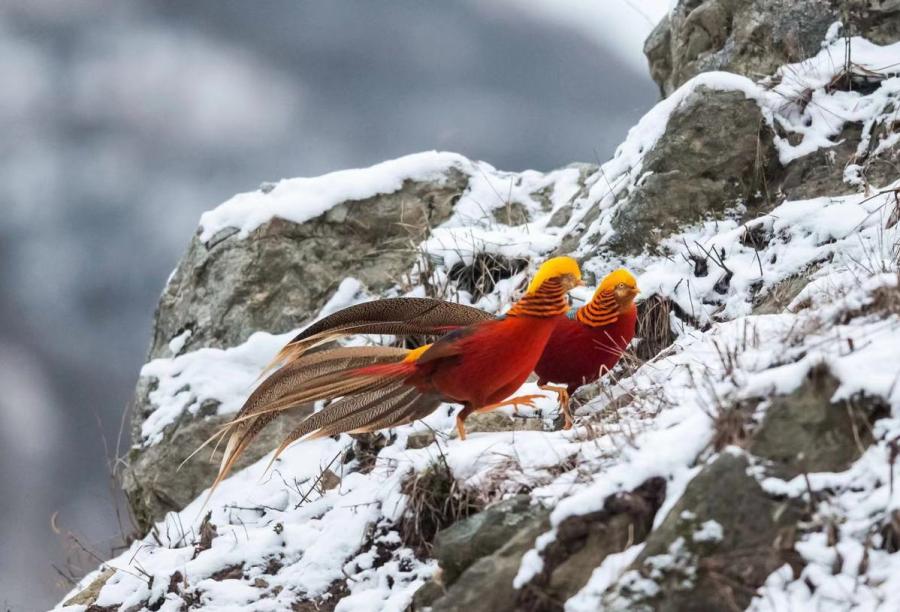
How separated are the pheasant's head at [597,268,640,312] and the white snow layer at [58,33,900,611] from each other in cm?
30

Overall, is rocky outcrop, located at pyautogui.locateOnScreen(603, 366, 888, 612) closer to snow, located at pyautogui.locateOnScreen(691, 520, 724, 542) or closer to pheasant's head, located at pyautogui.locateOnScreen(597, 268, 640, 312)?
snow, located at pyautogui.locateOnScreen(691, 520, 724, 542)

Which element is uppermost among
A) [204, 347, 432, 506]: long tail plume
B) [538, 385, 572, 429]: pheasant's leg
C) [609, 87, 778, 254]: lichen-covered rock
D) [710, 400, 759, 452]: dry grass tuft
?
[609, 87, 778, 254]: lichen-covered rock

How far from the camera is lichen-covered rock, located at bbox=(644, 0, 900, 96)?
6141mm

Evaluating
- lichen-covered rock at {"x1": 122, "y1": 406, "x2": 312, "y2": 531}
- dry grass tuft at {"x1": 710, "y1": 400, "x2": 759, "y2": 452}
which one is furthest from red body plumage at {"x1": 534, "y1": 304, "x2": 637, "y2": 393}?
lichen-covered rock at {"x1": 122, "y1": 406, "x2": 312, "y2": 531}

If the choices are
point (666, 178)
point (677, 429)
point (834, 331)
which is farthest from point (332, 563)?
point (666, 178)

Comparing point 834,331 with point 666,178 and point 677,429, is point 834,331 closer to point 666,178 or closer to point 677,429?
point 677,429

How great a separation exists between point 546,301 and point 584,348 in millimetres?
695

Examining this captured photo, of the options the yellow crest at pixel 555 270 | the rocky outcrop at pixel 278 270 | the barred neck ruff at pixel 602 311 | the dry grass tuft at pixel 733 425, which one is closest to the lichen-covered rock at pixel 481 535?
the dry grass tuft at pixel 733 425

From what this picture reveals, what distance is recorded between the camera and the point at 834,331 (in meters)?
3.05

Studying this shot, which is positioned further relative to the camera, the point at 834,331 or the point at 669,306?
the point at 669,306

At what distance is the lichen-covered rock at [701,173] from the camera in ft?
18.7

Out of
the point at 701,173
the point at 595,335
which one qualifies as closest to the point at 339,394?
the point at 595,335

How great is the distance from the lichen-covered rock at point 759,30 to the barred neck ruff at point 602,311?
281 centimetres

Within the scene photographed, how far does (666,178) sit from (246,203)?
3.15 meters
